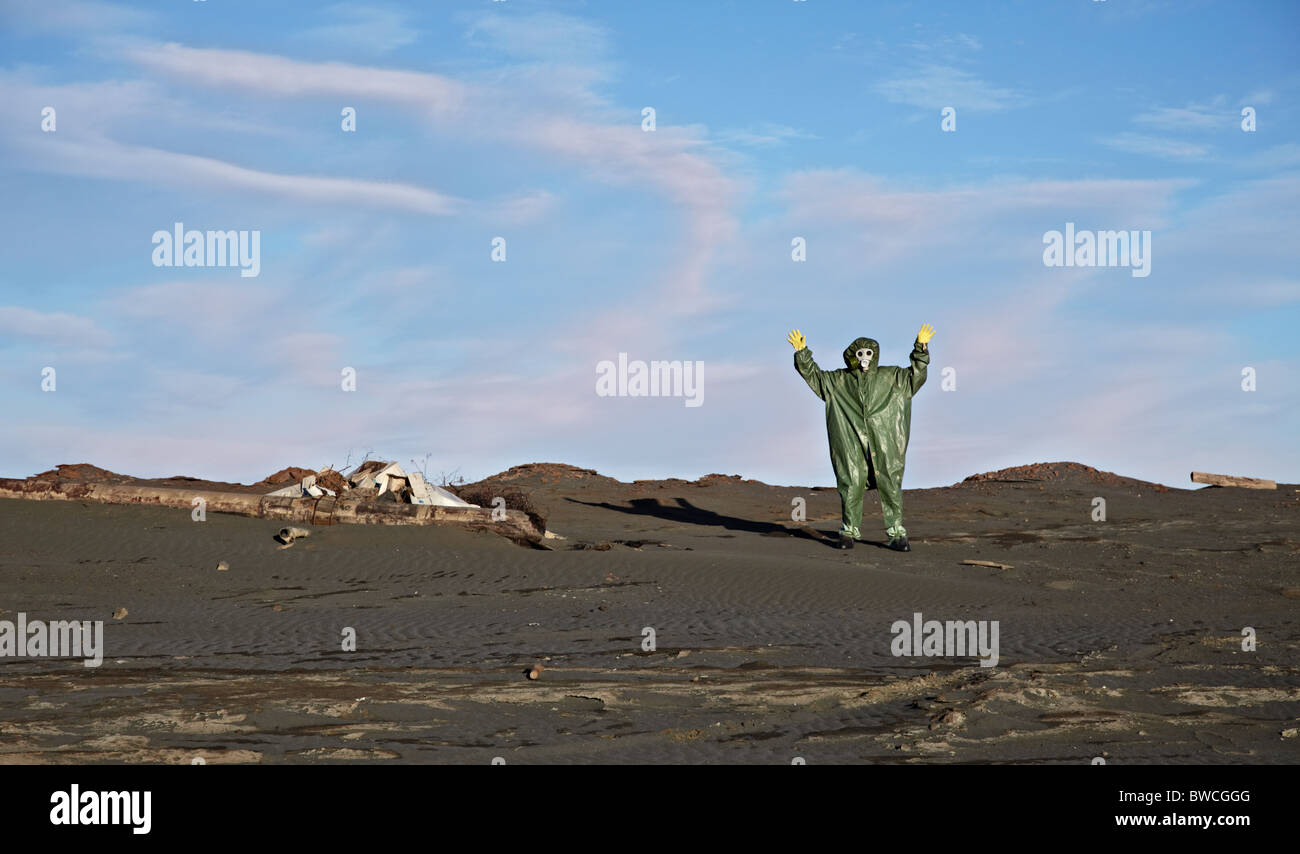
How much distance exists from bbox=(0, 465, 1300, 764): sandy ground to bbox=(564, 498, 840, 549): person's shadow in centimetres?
35

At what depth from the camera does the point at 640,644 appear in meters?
10.3

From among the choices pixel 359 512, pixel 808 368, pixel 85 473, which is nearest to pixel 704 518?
pixel 808 368

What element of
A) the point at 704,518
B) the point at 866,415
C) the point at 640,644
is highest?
the point at 866,415

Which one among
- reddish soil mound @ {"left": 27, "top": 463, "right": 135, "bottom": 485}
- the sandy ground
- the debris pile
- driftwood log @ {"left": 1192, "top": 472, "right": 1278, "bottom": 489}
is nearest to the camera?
the sandy ground

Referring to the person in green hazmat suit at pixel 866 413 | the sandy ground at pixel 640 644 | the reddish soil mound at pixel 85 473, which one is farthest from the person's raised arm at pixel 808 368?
the reddish soil mound at pixel 85 473

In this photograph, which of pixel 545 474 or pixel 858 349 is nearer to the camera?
pixel 858 349

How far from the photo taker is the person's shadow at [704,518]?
1998 cm

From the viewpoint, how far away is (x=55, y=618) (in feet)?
38.7

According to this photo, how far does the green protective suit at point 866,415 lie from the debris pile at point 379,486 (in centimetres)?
559

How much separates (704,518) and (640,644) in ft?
43.7

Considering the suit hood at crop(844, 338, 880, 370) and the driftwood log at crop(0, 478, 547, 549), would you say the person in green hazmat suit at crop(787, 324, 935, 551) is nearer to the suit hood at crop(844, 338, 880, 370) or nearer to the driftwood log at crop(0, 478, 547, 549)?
the suit hood at crop(844, 338, 880, 370)

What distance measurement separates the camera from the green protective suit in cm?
1764

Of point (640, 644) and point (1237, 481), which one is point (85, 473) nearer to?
point (640, 644)

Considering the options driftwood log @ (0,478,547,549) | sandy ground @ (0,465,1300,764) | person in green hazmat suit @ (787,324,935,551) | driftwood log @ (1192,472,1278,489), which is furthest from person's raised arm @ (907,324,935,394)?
driftwood log @ (1192,472,1278,489)
